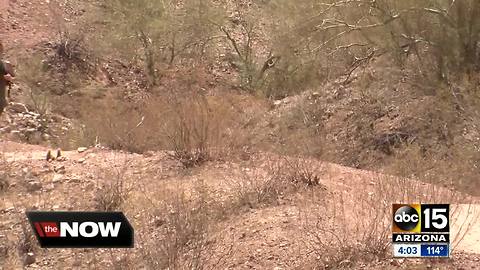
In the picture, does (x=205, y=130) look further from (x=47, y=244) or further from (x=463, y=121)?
(x=463, y=121)

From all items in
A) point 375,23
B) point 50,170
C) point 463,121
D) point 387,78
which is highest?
point 375,23

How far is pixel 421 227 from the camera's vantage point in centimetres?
499

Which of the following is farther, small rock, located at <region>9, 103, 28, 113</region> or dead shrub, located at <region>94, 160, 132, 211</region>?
small rock, located at <region>9, 103, 28, 113</region>

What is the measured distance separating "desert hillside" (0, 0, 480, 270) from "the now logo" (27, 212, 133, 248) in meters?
0.22

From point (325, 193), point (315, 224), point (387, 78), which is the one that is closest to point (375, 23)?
point (387, 78)

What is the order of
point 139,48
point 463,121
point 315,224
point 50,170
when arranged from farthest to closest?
point 139,48
point 463,121
point 50,170
point 315,224

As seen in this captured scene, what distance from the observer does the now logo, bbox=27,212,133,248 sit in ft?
16.2

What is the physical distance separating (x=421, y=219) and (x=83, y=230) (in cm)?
255

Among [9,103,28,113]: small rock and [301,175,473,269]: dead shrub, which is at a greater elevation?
[9,103,28,113]: small rock

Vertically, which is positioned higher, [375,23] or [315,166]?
[375,23]

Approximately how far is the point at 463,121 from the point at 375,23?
133 inches

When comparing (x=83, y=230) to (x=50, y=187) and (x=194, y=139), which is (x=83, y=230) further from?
(x=194, y=139)

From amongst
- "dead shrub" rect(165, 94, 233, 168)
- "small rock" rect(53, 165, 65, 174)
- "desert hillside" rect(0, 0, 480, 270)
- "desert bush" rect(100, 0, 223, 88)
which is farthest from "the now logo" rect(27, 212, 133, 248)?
"desert bush" rect(100, 0, 223, 88)

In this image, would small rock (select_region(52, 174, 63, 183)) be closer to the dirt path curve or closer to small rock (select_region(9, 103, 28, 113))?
the dirt path curve
